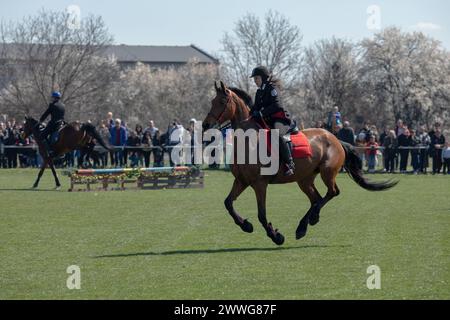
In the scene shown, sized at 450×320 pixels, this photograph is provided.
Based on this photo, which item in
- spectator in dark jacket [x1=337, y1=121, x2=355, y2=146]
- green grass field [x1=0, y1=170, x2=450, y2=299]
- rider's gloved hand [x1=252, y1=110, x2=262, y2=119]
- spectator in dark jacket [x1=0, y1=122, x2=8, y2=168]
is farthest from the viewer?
spectator in dark jacket [x1=0, y1=122, x2=8, y2=168]

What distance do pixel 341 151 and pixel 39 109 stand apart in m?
→ 53.5

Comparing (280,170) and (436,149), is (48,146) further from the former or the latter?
(436,149)

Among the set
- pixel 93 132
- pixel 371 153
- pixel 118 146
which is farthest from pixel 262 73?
pixel 118 146

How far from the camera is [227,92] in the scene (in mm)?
13242

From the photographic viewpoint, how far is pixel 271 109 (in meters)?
13.3

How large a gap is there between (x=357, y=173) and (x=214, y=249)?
3.89 m

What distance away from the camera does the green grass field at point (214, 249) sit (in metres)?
9.30

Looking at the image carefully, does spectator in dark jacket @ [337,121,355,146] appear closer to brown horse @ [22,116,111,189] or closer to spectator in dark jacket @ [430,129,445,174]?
spectator in dark jacket @ [430,129,445,174]

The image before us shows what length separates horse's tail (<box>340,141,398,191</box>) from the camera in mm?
15070

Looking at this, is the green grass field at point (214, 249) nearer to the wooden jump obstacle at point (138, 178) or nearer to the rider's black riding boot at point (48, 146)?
the wooden jump obstacle at point (138, 178)

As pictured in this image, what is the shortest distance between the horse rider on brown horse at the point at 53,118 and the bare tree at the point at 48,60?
120 feet

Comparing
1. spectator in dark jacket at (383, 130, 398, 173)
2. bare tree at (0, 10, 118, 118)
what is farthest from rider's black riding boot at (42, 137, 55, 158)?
bare tree at (0, 10, 118, 118)

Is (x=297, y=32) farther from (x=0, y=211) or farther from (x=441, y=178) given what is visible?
(x=0, y=211)
